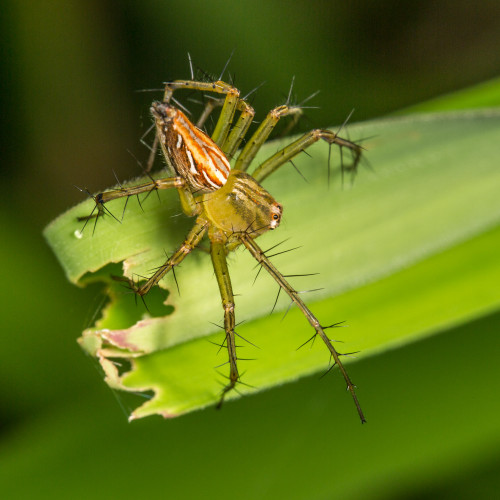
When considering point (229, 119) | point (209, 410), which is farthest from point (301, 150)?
point (209, 410)

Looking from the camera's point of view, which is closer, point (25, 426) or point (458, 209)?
point (25, 426)

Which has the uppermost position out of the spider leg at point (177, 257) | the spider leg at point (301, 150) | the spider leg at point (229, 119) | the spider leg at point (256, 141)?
the spider leg at point (229, 119)

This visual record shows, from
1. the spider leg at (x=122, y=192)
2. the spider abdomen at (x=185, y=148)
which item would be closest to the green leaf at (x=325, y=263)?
the spider leg at (x=122, y=192)

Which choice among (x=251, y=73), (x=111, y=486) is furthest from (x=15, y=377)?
(x=251, y=73)

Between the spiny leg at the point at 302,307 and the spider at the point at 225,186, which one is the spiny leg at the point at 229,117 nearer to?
the spider at the point at 225,186

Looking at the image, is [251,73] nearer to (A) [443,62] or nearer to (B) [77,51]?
(B) [77,51]

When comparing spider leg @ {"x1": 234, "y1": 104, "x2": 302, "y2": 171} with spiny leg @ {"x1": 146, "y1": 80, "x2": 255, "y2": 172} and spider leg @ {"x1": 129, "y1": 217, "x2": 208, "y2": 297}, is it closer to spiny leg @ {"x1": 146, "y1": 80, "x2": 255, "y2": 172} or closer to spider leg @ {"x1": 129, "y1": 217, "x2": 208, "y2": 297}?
spiny leg @ {"x1": 146, "y1": 80, "x2": 255, "y2": 172}

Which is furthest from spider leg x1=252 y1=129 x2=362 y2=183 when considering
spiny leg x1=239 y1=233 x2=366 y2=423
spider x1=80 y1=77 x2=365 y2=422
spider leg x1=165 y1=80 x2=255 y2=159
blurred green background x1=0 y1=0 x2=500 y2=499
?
blurred green background x1=0 y1=0 x2=500 y2=499
